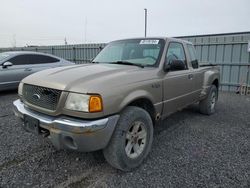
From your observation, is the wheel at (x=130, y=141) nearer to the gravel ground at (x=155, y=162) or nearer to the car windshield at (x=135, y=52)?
the gravel ground at (x=155, y=162)

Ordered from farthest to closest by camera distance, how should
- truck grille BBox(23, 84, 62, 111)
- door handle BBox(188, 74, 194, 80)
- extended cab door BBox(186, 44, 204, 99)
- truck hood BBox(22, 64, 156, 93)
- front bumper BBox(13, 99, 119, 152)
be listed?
extended cab door BBox(186, 44, 204, 99)
door handle BBox(188, 74, 194, 80)
truck grille BBox(23, 84, 62, 111)
truck hood BBox(22, 64, 156, 93)
front bumper BBox(13, 99, 119, 152)

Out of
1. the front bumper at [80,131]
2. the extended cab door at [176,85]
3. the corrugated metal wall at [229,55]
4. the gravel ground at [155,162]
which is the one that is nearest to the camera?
the front bumper at [80,131]

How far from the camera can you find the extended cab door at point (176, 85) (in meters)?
3.31

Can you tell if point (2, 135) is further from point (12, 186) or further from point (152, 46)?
point (152, 46)

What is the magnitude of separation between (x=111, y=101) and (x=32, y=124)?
107 centimetres

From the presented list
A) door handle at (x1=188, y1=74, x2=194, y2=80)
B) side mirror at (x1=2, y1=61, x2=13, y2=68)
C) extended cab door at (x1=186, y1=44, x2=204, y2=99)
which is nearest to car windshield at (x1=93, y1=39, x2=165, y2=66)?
door handle at (x1=188, y1=74, x2=194, y2=80)

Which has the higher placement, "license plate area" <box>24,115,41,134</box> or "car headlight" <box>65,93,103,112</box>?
"car headlight" <box>65,93,103,112</box>

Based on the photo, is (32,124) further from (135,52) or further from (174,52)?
(174,52)

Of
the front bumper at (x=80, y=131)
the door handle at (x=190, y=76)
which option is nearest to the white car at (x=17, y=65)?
the front bumper at (x=80, y=131)

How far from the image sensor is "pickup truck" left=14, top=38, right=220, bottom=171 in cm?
218

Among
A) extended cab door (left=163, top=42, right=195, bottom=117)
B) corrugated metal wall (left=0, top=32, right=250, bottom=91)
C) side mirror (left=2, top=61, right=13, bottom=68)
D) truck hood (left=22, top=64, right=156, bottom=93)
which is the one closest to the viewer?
truck hood (left=22, top=64, right=156, bottom=93)

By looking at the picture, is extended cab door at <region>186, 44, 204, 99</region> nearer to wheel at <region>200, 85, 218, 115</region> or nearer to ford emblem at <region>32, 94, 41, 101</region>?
wheel at <region>200, 85, 218, 115</region>

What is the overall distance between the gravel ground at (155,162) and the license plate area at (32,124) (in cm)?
56

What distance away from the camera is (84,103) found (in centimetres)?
217
